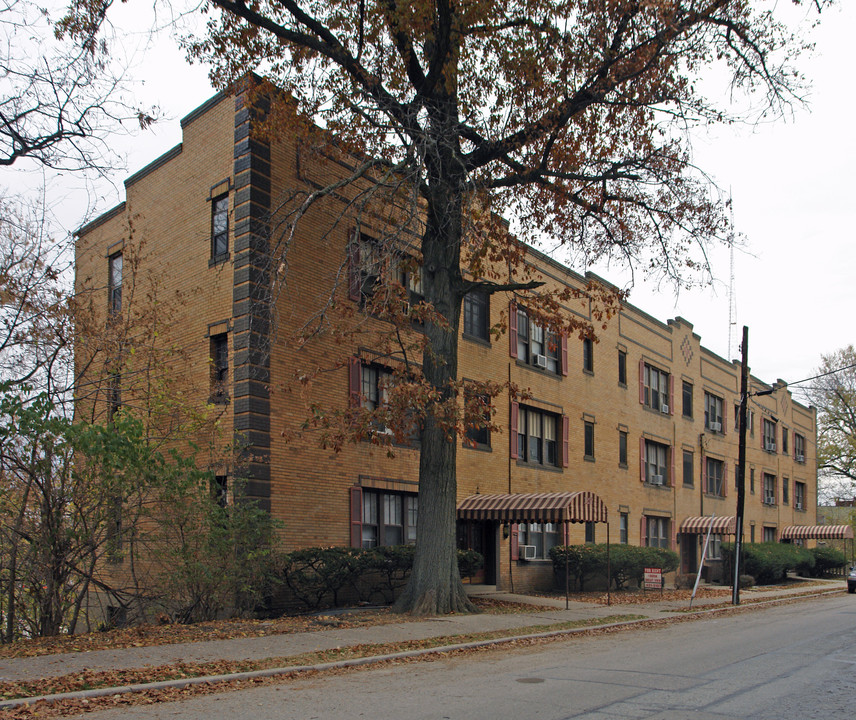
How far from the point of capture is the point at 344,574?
706 inches

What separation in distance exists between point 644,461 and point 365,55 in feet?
75.4

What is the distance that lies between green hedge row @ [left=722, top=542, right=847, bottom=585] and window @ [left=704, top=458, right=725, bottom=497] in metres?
3.30

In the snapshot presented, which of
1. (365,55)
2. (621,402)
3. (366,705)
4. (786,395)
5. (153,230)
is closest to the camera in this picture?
(366,705)

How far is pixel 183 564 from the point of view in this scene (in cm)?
1502

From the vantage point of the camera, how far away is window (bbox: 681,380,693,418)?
39969mm

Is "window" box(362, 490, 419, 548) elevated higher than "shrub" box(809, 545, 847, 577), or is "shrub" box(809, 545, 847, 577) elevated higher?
"window" box(362, 490, 419, 548)

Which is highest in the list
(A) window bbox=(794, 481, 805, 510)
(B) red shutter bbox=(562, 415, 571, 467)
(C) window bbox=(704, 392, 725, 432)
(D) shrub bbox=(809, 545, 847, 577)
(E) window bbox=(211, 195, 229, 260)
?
(E) window bbox=(211, 195, 229, 260)

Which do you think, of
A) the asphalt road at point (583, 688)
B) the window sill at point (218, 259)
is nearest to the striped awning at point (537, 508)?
the asphalt road at point (583, 688)

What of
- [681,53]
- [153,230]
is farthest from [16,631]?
[681,53]

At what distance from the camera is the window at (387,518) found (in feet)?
67.8

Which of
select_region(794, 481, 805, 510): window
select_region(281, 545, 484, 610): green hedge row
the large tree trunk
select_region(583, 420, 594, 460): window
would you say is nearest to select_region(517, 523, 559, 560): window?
select_region(583, 420, 594, 460): window

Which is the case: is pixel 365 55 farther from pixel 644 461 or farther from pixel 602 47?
pixel 644 461

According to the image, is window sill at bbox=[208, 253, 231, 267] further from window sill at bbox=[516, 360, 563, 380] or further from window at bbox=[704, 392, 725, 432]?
window at bbox=[704, 392, 725, 432]

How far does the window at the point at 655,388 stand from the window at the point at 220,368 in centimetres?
2147
